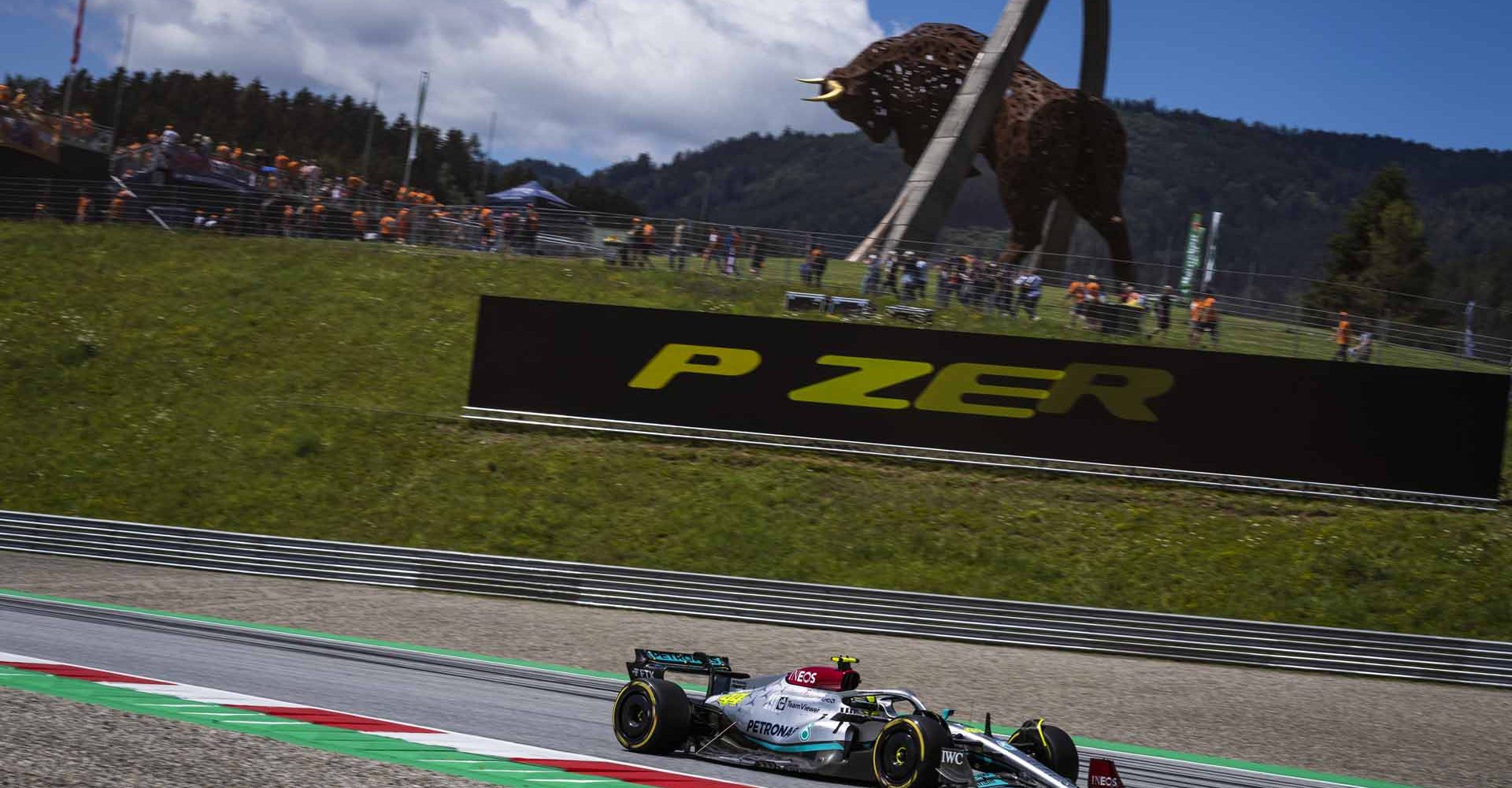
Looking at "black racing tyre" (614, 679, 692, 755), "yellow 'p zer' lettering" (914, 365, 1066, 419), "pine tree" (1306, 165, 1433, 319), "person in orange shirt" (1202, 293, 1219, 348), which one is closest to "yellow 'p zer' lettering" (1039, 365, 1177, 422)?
"yellow 'p zer' lettering" (914, 365, 1066, 419)

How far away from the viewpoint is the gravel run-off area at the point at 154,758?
595 centimetres

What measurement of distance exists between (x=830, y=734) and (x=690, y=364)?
600 inches

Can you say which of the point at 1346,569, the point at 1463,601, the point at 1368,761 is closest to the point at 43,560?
the point at 1368,761

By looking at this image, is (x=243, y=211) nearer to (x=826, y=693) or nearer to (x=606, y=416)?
(x=606, y=416)

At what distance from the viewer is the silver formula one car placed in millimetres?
6414

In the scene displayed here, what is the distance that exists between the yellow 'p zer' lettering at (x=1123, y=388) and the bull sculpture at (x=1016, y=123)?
22.9 ft

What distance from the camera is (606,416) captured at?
22438 millimetres

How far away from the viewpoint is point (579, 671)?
38.8ft

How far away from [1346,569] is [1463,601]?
163 centimetres

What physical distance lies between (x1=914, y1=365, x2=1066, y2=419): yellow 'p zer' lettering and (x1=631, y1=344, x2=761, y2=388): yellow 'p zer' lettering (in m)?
3.22

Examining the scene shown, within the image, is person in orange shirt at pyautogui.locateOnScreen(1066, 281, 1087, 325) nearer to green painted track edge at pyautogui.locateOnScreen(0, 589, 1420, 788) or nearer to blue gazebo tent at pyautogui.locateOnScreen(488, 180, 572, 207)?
green painted track edge at pyautogui.locateOnScreen(0, 589, 1420, 788)

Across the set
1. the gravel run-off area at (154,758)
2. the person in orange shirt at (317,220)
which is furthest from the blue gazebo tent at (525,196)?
the gravel run-off area at (154,758)

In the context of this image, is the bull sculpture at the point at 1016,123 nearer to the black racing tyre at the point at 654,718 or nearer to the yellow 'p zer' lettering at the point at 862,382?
the yellow 'p zer' lettering at the point at 862,382

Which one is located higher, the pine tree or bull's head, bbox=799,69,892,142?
the pine tree
